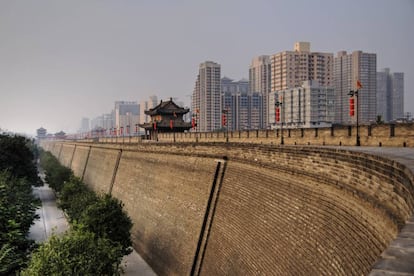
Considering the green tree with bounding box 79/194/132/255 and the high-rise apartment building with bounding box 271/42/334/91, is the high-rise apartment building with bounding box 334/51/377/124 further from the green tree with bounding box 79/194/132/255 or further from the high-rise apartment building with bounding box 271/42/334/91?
the green tree with bounding box 79/194/132/255

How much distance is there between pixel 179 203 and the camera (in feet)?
49.8

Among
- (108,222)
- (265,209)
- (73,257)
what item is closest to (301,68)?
(108,222)

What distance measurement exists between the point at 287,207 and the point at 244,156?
3242 millimetres

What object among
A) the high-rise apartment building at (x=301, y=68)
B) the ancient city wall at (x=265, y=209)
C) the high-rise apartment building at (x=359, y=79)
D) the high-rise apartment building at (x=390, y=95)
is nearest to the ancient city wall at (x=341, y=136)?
the ancient city wall at (x=265, y=209)

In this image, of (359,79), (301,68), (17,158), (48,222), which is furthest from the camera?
(359,79)

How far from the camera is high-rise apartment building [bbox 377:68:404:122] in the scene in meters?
81.4

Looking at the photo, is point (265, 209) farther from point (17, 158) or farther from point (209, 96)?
point (209, 96)

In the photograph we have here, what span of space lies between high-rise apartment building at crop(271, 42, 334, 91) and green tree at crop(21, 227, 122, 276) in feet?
179

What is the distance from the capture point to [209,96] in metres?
72.8

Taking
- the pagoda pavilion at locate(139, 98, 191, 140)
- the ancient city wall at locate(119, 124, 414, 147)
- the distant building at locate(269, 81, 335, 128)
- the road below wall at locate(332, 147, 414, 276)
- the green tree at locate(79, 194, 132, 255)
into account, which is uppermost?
the distant building at locate(269, 81, 335, 128)

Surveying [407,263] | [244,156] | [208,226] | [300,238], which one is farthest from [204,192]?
[407,263]

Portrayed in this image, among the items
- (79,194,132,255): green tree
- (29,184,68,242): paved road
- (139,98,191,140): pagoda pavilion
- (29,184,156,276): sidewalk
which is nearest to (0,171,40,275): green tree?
(29,184,156,276): sidewalk

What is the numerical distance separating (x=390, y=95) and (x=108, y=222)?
82.9 m

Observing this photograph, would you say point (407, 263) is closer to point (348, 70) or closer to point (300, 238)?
point (300, 238)
